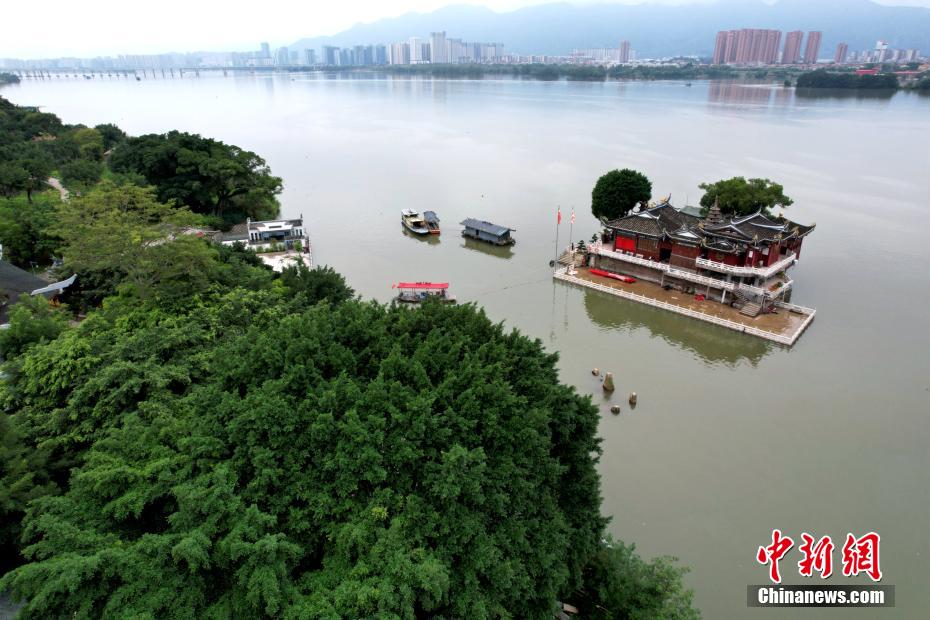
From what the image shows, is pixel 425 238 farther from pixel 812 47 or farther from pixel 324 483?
pixel 812 47

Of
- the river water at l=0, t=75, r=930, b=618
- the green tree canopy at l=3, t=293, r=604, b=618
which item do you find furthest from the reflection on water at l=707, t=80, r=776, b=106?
the green tree canopy at l=3, t=293, r=604, b=618

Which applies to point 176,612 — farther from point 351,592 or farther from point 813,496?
point 813,496

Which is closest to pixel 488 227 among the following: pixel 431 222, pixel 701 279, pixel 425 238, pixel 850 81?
pixel 425 238

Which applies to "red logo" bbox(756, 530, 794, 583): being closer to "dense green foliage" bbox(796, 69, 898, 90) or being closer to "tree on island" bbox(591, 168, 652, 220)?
"tree on island" bbox(591, 168, 652, 220)

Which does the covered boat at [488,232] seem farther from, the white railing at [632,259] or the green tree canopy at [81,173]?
the green tree canopy at [81,173]

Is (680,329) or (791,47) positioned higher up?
(791,47)

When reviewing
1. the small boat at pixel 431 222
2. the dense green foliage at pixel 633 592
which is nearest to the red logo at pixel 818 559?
the dense green foliage at pixel 633 592
